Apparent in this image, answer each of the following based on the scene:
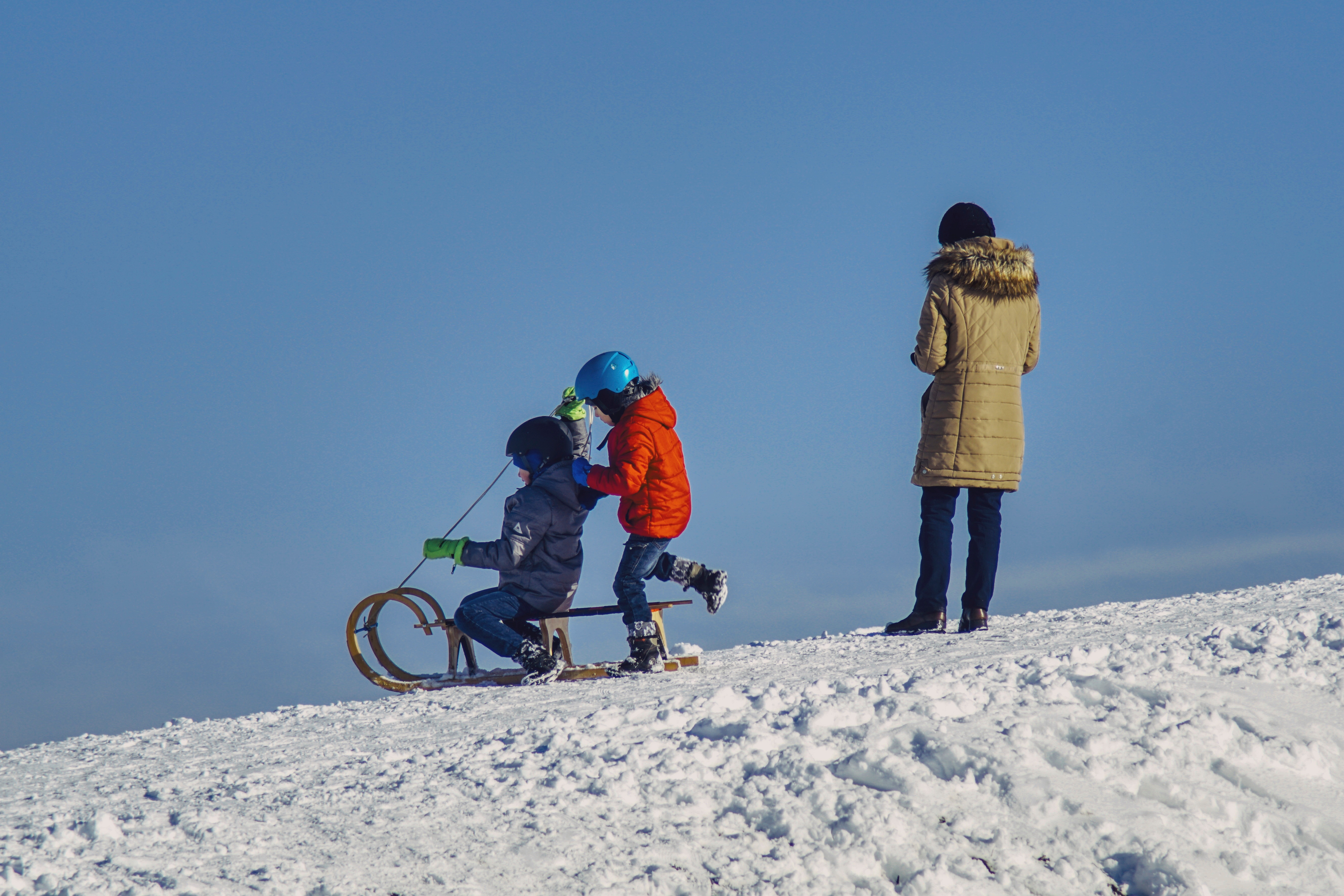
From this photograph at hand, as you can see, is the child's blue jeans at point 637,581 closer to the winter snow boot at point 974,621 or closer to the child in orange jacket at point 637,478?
the child in orange jacket at point 637,478

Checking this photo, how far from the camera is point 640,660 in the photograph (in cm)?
630

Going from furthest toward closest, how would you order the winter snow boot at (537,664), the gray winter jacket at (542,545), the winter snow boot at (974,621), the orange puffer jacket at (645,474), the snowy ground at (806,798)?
the winter snow boot at (974,621) → the gray winter jacket at (542,545) → the winter snow boot at (537,664) → the orange puffer jacket at (645,474) → the snowy ground at (806,798)

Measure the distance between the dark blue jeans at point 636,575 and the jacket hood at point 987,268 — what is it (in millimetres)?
2464

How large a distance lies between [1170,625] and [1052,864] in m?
3.29

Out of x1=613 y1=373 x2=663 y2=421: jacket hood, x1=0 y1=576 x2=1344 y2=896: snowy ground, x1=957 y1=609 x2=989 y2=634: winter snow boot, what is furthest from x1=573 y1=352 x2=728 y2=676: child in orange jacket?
x1=957 y1=609 x2=989 y2=634: winter snow boot

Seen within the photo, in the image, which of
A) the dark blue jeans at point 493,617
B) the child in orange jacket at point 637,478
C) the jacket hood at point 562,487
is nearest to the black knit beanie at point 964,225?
the child in orange jacket at point 637,478

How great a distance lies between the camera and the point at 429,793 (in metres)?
3.92

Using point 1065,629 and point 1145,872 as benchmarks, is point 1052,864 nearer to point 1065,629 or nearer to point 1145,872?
point 1145,872

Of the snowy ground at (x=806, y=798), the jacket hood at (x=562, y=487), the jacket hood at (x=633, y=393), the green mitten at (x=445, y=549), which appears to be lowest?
the snowy ground at (x=806, y=798)

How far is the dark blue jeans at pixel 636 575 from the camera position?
6.28 metres

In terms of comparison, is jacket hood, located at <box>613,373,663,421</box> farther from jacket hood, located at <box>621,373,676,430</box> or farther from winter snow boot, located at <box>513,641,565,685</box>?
winter snow boot, located at <box>513,641,565,685</box>

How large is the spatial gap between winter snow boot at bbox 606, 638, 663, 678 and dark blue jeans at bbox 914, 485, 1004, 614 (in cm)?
175

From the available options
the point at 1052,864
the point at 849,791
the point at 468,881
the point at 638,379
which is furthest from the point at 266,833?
the point at 638,379

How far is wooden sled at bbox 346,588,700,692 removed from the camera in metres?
6.46
